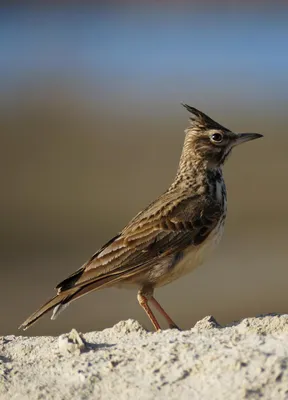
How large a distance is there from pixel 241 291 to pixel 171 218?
39.7 feet

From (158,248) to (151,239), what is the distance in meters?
0.10

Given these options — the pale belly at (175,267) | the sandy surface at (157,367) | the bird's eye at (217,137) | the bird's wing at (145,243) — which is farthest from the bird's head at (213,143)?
the sandy surface at (157,367)

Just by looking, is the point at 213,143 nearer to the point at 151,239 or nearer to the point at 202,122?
the point at 202,122

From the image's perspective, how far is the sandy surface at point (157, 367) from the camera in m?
6.38

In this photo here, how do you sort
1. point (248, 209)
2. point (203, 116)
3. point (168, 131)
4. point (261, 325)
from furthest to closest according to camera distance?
point (168, 131)
point (248, 209)
point (203, 116)
point (261, 325)

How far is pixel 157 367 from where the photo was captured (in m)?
6.69

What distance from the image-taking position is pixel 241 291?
20.8 meters

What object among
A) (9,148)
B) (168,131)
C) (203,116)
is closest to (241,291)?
(203,116)

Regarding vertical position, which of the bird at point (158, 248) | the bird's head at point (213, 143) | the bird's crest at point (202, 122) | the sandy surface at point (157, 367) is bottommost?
the sandy surface at point (157, 367)

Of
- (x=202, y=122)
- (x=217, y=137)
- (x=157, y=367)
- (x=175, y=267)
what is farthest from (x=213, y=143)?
(x=157, y=367)

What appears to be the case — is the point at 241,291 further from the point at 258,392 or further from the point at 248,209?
the point at 258,392

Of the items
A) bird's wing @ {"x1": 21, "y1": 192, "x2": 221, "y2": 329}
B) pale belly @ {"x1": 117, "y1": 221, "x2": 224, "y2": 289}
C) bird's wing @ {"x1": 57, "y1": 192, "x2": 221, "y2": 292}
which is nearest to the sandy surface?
bird's wing @ {"x1": 21, "y1": 192, "x2": 221, "y2": 329}

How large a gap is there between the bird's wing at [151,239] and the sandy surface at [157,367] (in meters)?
1.01

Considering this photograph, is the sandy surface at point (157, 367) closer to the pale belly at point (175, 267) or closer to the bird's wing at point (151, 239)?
the bird's wing at point (151, 239)
